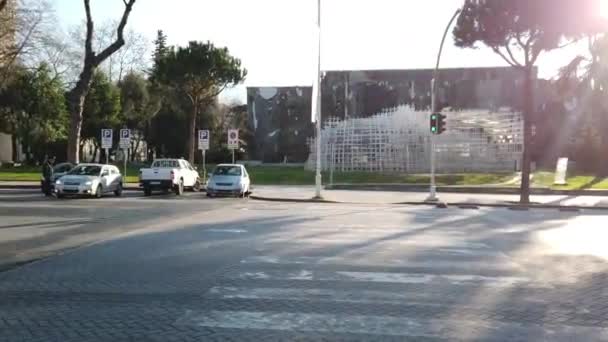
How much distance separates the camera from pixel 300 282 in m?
9.07

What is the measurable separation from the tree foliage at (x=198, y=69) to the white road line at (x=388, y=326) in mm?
40769

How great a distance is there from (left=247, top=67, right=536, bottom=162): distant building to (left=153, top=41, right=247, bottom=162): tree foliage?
132 feet

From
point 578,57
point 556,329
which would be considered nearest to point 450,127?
point 578,57

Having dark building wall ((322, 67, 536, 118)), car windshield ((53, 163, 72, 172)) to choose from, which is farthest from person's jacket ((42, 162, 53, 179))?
dark building wall ((322, 67, 536, 118))

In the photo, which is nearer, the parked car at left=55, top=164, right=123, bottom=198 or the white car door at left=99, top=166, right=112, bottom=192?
the parked car at left=55, top=164, right=123, bottom=198

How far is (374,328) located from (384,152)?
48313 millimetres

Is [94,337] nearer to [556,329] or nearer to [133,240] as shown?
[556,329]

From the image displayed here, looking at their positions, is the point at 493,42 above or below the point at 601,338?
above

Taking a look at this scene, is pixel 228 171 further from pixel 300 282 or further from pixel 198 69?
pixel 300 282

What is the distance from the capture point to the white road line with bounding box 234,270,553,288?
9148 mm

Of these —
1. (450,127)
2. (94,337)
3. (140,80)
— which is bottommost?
(94,337)

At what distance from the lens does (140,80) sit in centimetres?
7819

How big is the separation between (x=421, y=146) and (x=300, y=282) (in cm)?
4637

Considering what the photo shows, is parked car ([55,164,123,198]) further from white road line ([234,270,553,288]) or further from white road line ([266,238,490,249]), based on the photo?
white road line ([234,270,553,288])
